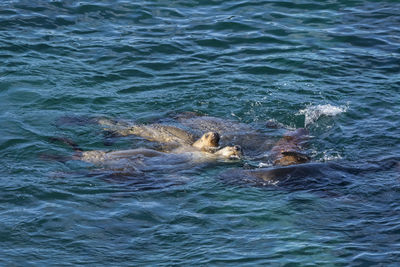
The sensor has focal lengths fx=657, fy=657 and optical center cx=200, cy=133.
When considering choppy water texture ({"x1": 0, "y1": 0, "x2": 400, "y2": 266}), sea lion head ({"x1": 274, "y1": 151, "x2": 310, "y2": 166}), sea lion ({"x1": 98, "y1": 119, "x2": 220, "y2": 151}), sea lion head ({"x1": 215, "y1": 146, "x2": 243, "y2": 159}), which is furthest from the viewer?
sea lion ({"x1": 98, "y1": 119, "x2": 220, "y2": 151})

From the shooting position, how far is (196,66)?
1477cm

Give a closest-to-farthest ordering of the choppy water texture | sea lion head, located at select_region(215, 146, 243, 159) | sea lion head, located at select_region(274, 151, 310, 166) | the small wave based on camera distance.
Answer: the choppy water texture < sea lion head, located at select_region(274, 151, 310, 166) < sea lion head, located at select_region(215, 146, 243, 159) < the small wave

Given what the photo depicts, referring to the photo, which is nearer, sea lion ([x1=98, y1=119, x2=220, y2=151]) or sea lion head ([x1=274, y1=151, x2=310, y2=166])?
sea lion head ([x1=274, y1=151, x2=310, y2=166])

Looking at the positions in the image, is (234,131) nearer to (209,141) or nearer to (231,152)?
(209,141)

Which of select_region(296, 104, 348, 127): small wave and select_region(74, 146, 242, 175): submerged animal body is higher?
select_region(296, 104, 348, 127): small wave

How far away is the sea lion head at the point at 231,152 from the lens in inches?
414

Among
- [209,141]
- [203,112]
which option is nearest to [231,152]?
[209,141]

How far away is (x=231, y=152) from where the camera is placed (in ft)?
34.6

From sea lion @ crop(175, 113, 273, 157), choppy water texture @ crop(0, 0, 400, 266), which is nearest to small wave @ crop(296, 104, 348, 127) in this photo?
choppy water texture @ crop(0, 0, 400, 266)

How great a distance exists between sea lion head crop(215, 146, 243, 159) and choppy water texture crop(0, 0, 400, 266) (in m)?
0.15

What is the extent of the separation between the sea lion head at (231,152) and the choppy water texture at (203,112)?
5.9 inches

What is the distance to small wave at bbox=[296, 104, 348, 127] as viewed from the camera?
12375 mm

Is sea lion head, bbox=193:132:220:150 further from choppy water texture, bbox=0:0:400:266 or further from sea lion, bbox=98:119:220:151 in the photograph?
choppy water texture, bbox=0:0:400:266

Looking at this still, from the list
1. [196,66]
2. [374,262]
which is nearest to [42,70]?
[196,66]
